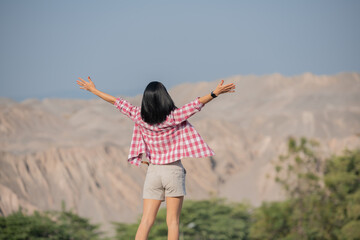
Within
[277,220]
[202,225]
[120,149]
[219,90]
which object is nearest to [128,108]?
[219,90]

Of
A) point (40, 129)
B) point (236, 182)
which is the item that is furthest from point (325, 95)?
point (40, 129)

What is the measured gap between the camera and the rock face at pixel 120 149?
59.8 m

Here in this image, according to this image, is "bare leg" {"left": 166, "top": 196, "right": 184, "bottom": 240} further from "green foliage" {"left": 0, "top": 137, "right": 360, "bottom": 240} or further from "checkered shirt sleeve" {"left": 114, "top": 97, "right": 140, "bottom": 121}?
"green foliage" {"left": 0, "top": 137, "right": 360, "bottom": 240}

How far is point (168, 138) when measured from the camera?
5.17 metres

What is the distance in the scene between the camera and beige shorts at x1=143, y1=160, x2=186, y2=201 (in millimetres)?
5086

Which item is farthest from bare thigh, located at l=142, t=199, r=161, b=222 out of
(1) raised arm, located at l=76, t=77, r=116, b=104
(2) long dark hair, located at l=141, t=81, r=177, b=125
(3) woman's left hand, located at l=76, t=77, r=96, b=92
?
(3) woman's left hand, located at l=76, t=77, r=96, b=92

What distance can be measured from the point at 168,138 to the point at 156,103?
348mm

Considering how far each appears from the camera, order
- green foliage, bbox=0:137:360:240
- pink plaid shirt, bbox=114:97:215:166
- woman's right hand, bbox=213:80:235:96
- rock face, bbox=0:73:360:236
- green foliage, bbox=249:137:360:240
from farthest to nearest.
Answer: rock face, bbox=0:73:360:236
green foliage, bbox=0:137:360:240
green foliage, bbox=249:137:360:240
pink plaid shirt, bbox=114:97:215:166
woman's right hand, bbox=213:80:235:96

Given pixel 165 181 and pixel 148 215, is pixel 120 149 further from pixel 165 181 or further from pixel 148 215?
pixel 165 181

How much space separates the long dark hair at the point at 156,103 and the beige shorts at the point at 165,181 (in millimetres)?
406

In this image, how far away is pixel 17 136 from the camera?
68.2 m

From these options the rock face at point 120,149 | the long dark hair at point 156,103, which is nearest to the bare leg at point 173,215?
the long dark hair at point 156,103

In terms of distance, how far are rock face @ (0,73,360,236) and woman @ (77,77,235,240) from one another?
4252 cm

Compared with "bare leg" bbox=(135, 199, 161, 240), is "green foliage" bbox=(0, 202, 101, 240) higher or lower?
lower
